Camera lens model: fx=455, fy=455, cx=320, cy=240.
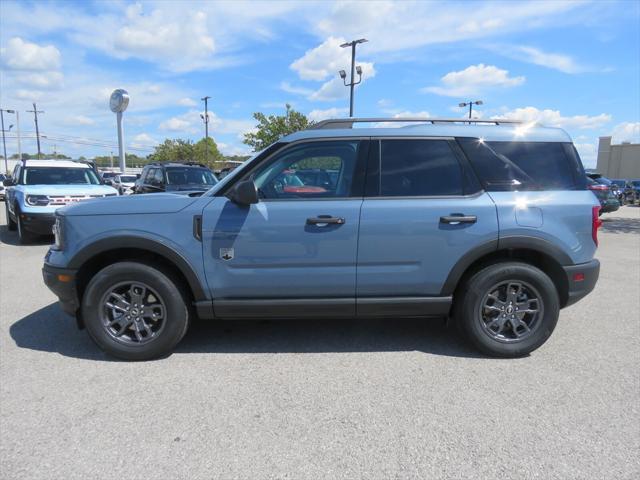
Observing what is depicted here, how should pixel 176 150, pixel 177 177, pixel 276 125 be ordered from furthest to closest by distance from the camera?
pixel 176 150, pixel 276 125, pixel 177 177

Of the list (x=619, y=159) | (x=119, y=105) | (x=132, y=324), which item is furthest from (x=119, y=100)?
(x=619, y=159)

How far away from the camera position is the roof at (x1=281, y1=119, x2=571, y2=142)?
378cm

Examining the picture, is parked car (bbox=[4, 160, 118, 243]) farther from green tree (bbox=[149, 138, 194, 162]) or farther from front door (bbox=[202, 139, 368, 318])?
green tree (bbox=[149, 138, 194, 162])

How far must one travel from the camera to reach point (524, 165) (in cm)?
379

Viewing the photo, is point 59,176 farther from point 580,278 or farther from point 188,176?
point 580,278

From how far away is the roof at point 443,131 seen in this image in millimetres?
3775

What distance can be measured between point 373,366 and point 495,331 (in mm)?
1102

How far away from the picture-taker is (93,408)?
2994 mm

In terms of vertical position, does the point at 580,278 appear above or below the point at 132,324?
above

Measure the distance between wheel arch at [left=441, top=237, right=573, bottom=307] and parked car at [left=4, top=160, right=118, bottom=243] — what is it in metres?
7.67

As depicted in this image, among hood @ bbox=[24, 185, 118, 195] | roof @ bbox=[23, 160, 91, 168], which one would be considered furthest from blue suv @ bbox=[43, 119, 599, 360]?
roof @ bbox=[23, 160, 91, 168]

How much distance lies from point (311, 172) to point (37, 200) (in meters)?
7.40

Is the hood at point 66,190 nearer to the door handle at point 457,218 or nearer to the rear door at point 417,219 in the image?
the rear door at point 417,219

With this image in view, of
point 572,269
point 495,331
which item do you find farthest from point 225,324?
point 572,269
